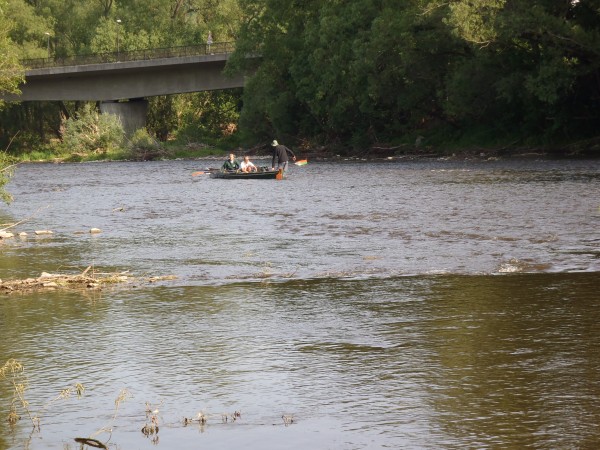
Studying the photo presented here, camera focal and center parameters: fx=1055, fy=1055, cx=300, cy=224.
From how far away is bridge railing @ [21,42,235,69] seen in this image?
274 feet

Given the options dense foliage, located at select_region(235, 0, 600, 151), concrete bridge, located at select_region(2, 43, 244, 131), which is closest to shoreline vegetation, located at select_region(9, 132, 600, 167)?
dense foliage, located at select_region(235, 0, 600, 151)

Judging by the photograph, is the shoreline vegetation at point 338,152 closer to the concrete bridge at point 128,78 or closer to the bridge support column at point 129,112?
the bridge support column at point 129,112

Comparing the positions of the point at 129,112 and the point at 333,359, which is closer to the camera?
the point at 333,359

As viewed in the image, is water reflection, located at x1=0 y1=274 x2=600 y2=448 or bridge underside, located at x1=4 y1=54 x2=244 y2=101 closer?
water reflection, located at x1=0 y1=274 x2=600 y2=448

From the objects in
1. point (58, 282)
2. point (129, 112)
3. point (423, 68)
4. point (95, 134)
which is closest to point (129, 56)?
point (129, 112)

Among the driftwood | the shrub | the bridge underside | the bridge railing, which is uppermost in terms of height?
the bridge railing

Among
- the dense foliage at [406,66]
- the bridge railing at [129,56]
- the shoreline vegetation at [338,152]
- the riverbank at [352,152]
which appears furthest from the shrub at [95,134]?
the dense foliage at [406,66]

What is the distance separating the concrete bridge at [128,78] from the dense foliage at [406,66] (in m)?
5.20

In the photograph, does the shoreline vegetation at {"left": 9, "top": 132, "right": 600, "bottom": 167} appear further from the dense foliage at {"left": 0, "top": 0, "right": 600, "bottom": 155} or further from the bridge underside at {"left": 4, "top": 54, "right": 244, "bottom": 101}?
the bridge underside at {"left": 4, "top": 54, "right": 244, "bottom": 101}

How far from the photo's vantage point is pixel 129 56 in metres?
84.3

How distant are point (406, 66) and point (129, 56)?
98.7 ft

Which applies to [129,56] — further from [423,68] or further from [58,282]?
[58,282]

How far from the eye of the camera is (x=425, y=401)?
392 inches

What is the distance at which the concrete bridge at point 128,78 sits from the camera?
83.3 m
